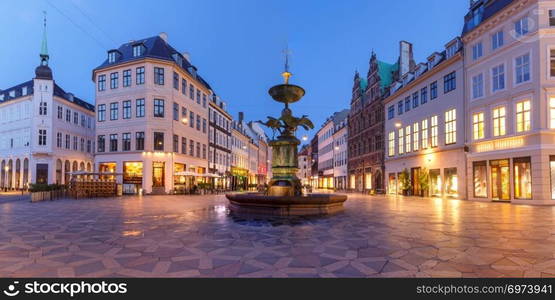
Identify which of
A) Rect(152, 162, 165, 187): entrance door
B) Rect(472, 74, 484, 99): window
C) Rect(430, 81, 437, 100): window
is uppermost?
Rect(430, 81, 437, 100): window

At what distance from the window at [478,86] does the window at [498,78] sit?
997 millimetres

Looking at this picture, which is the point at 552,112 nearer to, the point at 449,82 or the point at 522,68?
the point at 522,68

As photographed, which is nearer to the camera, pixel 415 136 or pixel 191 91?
pixel 415 136

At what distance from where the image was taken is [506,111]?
71.5 feet

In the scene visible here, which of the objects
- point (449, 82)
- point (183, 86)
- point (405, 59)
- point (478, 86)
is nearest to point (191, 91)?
point (183, 86)

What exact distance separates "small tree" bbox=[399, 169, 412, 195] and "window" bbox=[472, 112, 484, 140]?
351 inches

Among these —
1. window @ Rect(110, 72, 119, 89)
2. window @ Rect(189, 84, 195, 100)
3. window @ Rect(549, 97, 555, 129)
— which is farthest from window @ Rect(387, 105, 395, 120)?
window @ Rect(110, 72, 119, 89)

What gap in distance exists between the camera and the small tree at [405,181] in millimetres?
32438

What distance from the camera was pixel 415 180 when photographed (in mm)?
32625

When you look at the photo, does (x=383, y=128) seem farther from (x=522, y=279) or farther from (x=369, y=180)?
(x=522, y=279)

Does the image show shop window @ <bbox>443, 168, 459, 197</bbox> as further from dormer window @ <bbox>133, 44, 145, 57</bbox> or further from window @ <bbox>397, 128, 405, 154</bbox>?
dormer window @ <bbox>133, 44, 145, 57</bbox>

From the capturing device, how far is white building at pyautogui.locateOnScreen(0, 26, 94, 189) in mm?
44469

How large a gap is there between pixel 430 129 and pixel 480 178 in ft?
24.2

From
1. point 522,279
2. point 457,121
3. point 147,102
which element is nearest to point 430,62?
point 457,121
